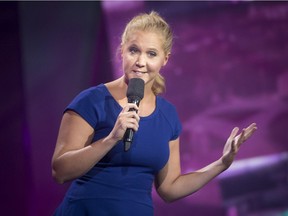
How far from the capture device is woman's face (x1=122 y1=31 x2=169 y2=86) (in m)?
1.56

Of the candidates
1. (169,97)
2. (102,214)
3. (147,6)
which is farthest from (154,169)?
(147,6)

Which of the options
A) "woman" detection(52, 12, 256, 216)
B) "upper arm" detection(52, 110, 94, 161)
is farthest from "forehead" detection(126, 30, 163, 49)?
"upper arm" detection(52, 110, 94, 161)

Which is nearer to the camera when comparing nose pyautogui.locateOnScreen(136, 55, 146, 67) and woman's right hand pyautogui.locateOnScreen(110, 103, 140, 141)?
woman's right hand pyautogui.locateOnScreen(110, 103, 140, 141)

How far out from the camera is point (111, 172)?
1.51 metres

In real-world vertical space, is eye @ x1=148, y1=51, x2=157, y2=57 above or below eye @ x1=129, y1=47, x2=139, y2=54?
below

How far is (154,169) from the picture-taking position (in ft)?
5.25

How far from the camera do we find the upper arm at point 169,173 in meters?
1.79

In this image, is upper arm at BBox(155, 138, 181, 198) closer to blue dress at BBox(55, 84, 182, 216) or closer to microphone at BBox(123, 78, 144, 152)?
blue dress at BBox(55, 84, 182, 216)

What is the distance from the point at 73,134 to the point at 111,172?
167 millimetres

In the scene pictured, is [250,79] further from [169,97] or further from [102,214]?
[102,214]

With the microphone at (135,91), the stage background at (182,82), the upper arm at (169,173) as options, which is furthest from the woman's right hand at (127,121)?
the stage background at (182,82)

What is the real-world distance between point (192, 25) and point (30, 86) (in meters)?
1.01

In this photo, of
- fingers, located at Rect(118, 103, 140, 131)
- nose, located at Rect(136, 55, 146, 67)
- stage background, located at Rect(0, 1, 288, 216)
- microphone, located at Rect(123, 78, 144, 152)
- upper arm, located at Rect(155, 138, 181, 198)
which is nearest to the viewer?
fingers, located at Rect(118, 103, 140, 131)

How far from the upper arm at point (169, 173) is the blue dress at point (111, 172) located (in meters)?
0.21
